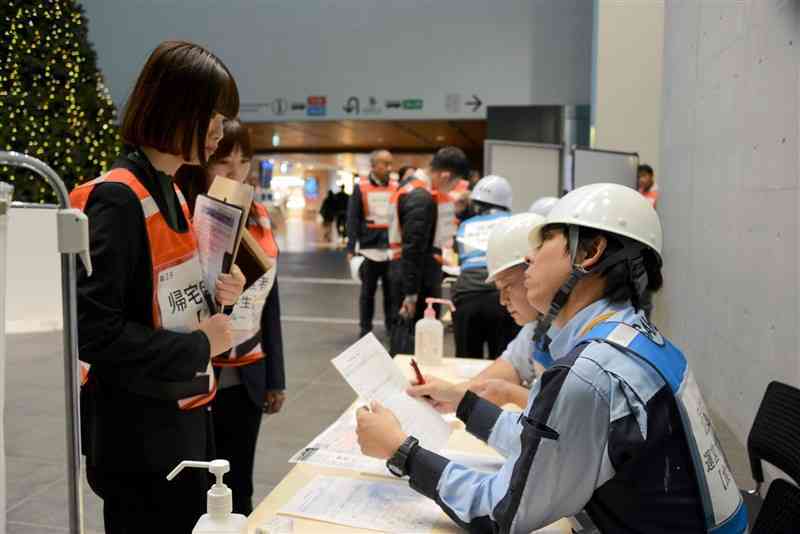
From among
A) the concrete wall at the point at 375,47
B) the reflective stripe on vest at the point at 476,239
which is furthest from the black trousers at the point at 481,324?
the concrete wall at the point at 375,47

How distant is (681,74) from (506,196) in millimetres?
2649

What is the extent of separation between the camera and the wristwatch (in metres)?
1.40

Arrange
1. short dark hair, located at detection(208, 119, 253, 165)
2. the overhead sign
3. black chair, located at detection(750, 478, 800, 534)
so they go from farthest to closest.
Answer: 1. the overhead sign
2. short dark hair, located at detection(208, 119, 253, 165)
3. black chair, located at detection(750, 478, 800, 534)

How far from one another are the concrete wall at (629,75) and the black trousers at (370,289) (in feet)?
15.9

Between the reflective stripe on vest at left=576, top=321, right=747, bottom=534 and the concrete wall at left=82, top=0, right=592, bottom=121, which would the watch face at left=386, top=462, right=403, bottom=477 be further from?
the concrete wall at left=82, top=0, right=592, bottom=121

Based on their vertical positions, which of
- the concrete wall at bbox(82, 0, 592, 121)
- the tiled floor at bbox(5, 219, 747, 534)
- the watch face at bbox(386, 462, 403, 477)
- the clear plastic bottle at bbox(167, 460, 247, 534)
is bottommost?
the tiled floor at bbox(5, 219, 747, 534)

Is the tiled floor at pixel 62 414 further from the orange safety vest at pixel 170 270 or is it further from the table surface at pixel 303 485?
the orange safety vest at pixel 170 270

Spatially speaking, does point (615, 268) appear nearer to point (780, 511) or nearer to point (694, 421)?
point (694, 421)

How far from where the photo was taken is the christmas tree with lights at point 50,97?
653cm

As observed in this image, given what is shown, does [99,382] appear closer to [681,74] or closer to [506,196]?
[506,196]

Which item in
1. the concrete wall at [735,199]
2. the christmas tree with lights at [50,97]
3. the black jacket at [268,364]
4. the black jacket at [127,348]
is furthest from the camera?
the christmas tree with lights at [50,97]

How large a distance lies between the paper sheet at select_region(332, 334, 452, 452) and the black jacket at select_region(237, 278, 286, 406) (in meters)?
0.48

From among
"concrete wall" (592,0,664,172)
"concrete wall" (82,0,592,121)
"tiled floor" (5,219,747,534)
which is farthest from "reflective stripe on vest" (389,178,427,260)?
"concrete wall" (82,0,592,121)

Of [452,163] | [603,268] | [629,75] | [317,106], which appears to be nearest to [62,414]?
[452,163]
